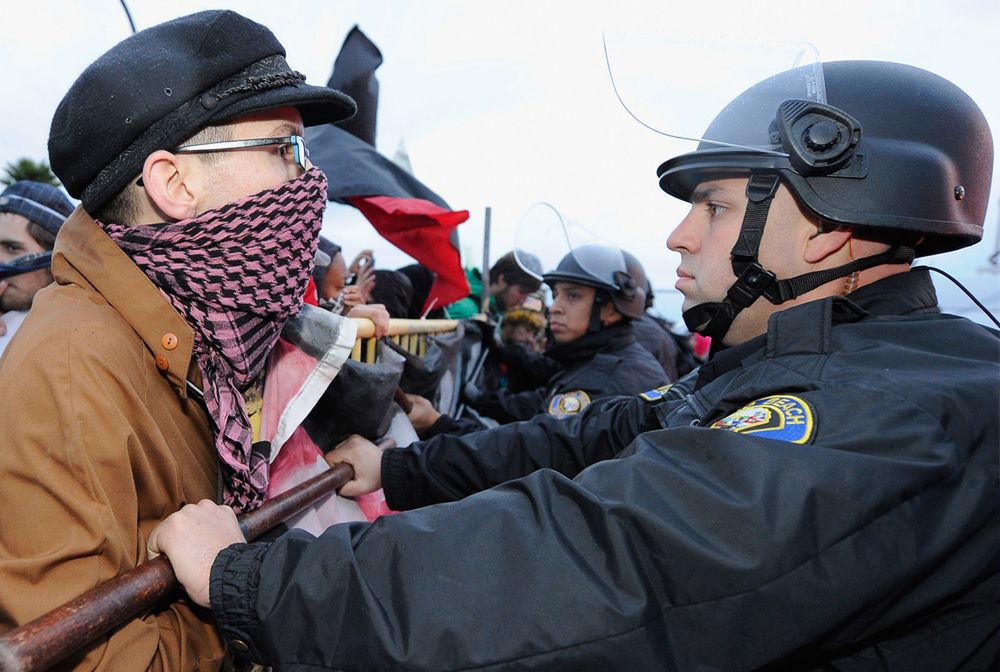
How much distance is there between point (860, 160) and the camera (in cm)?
187

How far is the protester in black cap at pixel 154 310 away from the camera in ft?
A: 4.35

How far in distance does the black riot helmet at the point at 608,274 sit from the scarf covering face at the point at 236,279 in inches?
137

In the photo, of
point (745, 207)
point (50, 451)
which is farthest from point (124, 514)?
point (745, 207)

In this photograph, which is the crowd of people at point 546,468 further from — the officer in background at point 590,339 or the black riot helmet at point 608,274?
the black riot helmet at point 608,274

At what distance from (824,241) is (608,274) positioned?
3.28m

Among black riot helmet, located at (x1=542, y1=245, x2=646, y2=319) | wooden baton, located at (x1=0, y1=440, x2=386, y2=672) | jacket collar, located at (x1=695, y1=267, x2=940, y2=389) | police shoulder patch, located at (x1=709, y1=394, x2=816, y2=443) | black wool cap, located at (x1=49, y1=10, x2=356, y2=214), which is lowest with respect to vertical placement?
black riot helmet, located at (x1=542, y1=245, x2=646, y2=319)

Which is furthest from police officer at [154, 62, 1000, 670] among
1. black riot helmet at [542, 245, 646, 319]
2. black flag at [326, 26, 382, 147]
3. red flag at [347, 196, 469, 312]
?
black flag at [326, 26, 382, 147]

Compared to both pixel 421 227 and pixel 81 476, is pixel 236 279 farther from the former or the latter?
pixel 421 227

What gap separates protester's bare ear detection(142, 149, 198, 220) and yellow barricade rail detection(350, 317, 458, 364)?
794 millimetres

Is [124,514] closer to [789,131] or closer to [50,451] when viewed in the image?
[50,451]

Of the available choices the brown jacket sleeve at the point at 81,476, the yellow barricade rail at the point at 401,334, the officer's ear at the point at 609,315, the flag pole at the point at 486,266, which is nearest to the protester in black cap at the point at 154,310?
the brown jacket sleeve at the point at 81,476

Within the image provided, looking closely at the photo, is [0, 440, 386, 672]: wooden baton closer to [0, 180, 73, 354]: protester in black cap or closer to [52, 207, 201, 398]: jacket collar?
[52, 207, 201, 398]: jacket collar

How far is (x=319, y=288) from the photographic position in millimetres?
4391

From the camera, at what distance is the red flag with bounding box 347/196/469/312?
4.45 m
